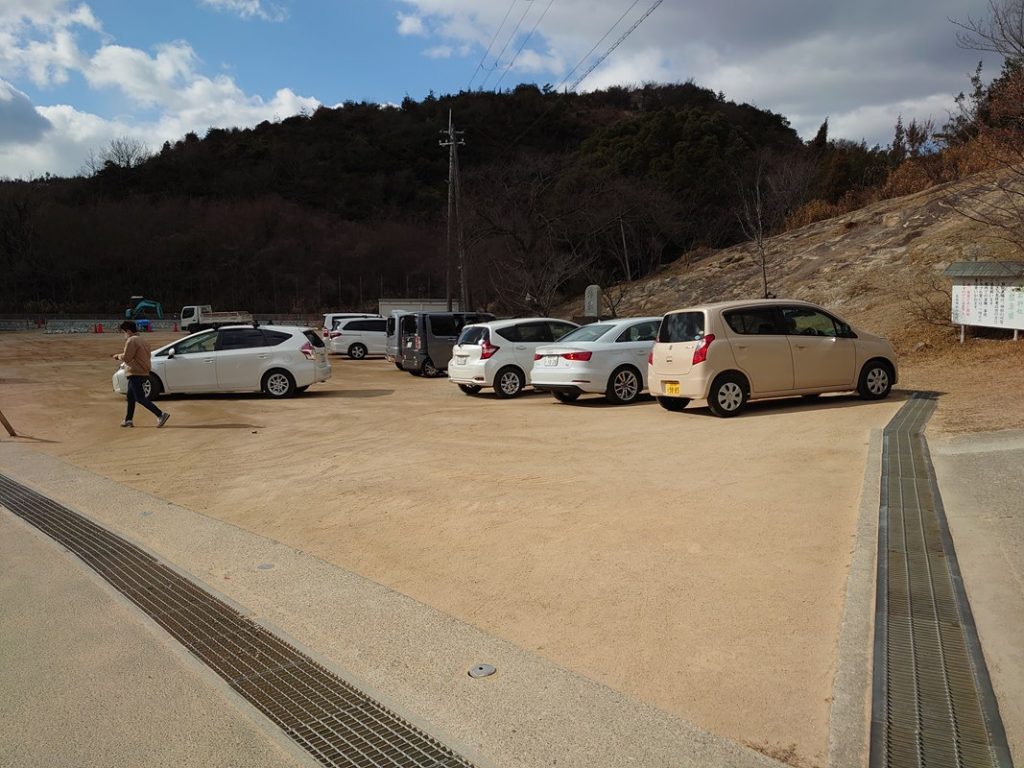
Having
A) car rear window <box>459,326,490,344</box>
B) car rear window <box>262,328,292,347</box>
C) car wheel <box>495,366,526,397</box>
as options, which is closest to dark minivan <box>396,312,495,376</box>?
car rear window <box>459,326,490,344</box>

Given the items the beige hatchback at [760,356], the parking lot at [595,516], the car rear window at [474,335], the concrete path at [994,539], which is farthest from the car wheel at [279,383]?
the concrete path at [994,539]

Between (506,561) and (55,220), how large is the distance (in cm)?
9404

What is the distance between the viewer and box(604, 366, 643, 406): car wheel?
47.6ft

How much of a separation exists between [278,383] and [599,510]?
38.8 ft

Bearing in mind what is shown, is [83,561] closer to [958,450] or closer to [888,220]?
[958,450]

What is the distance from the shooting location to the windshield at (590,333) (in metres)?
14.8

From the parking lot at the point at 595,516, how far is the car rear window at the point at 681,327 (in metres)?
1.25

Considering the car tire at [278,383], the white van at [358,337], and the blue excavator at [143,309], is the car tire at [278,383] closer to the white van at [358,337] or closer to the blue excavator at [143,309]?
the white van at [358,337]

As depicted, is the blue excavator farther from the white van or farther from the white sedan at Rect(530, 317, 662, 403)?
the white sedan at Rect(530, 317, 662, 403)

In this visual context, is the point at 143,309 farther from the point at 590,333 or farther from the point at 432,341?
the point at 590,333

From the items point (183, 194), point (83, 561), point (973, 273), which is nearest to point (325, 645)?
point (83, 561)

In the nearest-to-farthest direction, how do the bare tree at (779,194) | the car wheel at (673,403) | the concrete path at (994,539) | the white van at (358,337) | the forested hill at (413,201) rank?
1. the concrete path at (994,539)
2. the car wheel at (673,403)
3. the white van at (358,337)
4. the bare tree at (779,194)
5. the forested hill at (413,201)

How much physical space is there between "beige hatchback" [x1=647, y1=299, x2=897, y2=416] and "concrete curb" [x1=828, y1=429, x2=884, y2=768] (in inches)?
224

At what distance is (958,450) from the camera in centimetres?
839
